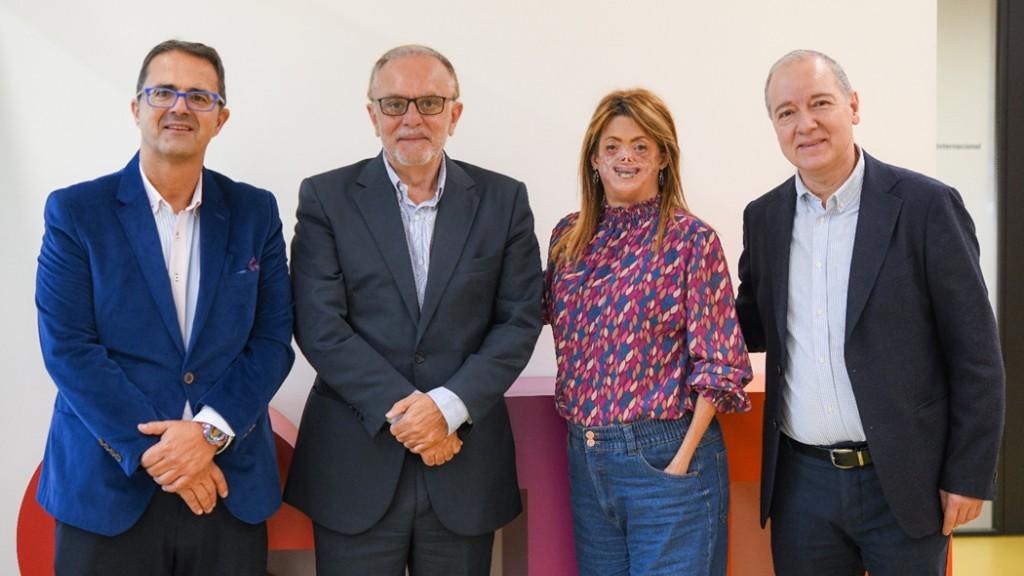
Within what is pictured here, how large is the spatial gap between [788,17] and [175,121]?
8.06 feet

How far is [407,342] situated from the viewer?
2.11 m

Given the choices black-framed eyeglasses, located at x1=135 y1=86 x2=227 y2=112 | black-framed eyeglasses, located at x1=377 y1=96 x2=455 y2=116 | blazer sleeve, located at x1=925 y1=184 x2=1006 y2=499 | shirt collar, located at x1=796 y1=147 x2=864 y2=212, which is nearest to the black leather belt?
blazer sleeve, located at x1=925 y1=184 x2=1006 y2=499

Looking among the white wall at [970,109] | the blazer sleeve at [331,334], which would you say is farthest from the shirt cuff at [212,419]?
the white wall at [970,109]

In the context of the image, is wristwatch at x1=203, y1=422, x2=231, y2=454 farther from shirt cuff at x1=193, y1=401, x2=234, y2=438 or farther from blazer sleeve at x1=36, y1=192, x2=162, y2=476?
blazer sleeve at x1=36, y1=192, x2=162, y2=476

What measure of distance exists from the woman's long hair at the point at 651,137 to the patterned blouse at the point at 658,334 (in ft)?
0.24

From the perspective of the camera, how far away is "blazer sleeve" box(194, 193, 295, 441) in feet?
6.62

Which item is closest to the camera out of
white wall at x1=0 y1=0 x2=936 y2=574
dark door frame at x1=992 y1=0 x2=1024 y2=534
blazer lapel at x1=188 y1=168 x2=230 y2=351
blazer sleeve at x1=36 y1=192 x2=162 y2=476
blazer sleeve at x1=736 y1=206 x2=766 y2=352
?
blazer sleeve at x1=36 y1=192 x2=162 y2=476

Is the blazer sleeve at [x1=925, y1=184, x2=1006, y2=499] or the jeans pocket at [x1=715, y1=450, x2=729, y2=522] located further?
the jeans pocket at [x1=715, y1=450, x2=729, y2=522]

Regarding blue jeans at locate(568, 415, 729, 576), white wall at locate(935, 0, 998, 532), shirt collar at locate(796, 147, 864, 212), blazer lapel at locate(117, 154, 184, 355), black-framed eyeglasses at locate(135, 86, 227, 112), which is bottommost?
blue jeans at locate(568, 415, 729, 576)

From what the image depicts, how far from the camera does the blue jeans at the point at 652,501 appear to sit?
205 centimetres

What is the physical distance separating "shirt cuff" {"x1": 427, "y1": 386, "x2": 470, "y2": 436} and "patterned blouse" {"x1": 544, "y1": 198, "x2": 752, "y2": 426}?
1.00 feet

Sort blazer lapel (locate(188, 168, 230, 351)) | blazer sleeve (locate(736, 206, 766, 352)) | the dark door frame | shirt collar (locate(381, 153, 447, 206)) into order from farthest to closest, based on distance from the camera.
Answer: the dark door frame
blazer sleeve (locate(736, 206, 766, 352))
shirt collar (locate(381, 153, 447, 206))
blazer lapel (locate(188, 168, 230, 351))

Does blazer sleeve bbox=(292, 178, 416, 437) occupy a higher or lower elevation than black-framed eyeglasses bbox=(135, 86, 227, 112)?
lower

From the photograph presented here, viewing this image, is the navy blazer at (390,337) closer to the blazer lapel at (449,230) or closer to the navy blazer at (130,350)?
the blazer lapel at (449,230)
